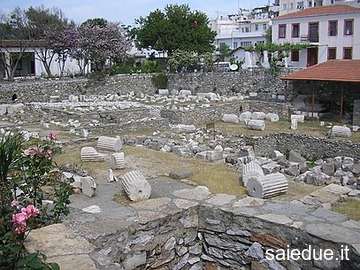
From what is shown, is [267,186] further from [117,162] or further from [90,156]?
[90,156]

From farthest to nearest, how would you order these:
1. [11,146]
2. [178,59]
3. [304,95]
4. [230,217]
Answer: [178,59]
[304,95]
[230,217]
[11,146]

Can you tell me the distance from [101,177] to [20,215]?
513 cm

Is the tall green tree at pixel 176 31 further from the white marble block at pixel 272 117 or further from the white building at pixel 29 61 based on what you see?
the white marble block at pixel 272 117

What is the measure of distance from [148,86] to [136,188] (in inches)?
907

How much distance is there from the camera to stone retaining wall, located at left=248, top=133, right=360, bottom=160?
15984mm

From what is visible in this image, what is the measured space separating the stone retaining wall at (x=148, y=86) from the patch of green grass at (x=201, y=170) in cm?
1439

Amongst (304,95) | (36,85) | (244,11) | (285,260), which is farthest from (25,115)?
(244,11)

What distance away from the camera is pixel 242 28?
206 ft

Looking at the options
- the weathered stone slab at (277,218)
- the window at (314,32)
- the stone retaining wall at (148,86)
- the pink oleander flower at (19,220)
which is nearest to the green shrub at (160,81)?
the stone retaining wall at (148,86)

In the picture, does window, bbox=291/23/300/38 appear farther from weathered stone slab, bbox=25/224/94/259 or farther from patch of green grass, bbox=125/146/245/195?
weathered stone slab, bbox=25/224/94/259

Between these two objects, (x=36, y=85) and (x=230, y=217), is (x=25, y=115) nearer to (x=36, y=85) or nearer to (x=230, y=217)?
(x=36, y=85)

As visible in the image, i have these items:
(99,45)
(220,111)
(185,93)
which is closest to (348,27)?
(185,93)

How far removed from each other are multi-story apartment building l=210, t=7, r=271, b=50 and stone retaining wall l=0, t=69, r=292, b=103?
84.6 ft

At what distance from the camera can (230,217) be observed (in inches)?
273
